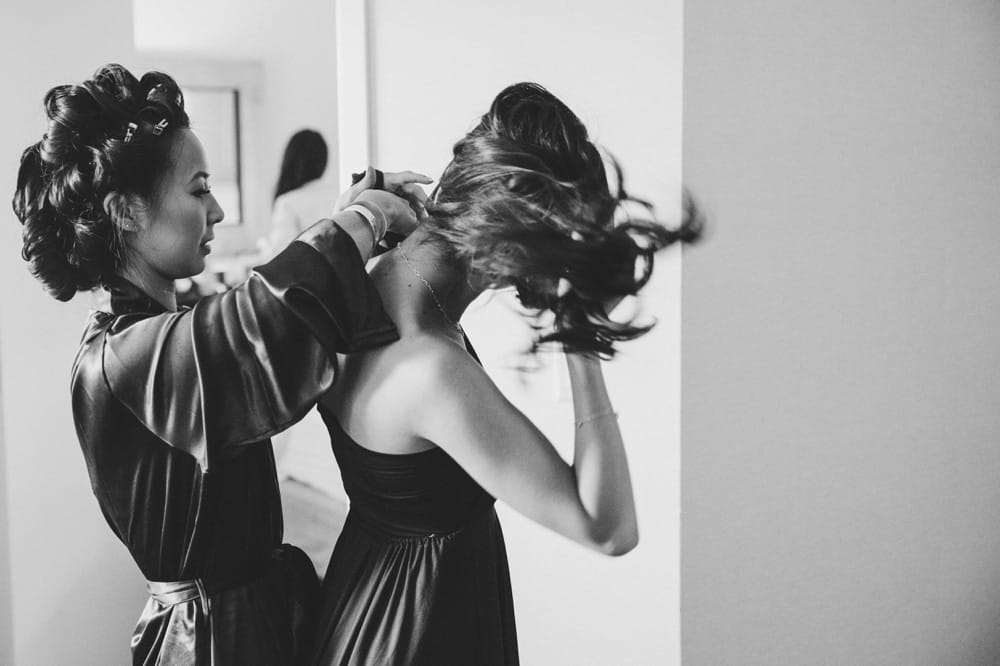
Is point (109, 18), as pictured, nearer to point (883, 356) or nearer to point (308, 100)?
point (308, 100)

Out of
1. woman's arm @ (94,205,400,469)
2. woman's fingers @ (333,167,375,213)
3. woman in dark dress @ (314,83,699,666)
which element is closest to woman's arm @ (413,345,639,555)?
woman in dark dress @ (314,83,699,666)

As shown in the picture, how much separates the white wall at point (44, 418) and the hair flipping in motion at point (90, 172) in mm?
1437

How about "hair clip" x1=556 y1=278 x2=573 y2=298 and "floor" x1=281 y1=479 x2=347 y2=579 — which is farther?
"floor" x1=281 y1=479 x2=347 y2=579

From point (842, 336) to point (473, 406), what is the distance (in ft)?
5.16

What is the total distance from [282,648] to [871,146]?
1826 mm

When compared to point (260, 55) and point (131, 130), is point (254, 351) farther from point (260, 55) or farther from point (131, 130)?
point (260, 55)

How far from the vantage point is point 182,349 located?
0.98 meters

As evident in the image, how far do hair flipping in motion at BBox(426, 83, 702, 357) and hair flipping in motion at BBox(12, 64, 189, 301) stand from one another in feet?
1.26

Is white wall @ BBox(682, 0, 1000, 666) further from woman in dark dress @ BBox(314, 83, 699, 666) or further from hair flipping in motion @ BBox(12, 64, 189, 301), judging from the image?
hair flipping in motion @ BBox(12, 64, 189, 301)

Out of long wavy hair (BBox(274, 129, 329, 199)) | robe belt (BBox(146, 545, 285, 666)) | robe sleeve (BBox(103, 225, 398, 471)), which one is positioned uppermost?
long wavy hair (BBox(274, 129, 329, 199))

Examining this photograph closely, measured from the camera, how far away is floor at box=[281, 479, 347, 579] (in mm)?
2775

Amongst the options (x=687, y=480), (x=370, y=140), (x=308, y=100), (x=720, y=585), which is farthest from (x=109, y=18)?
(x=720, y=585)

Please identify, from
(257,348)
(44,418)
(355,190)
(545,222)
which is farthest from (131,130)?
(44,418)

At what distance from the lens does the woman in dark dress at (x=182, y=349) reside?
0.95 meters
